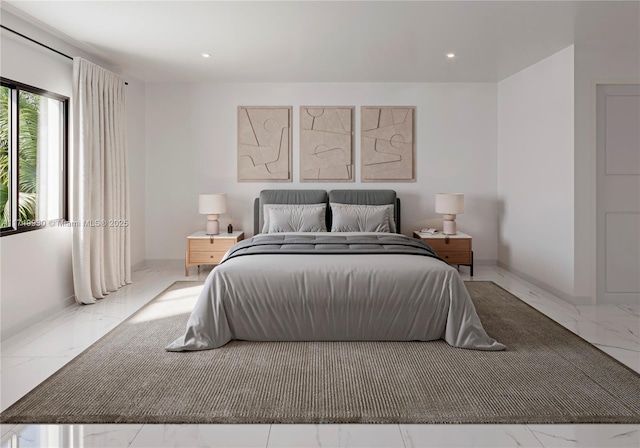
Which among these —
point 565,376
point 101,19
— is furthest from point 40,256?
point 565,376

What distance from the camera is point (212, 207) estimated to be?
5688mm

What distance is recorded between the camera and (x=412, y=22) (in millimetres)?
3764

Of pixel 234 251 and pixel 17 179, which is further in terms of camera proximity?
pixel 234 251

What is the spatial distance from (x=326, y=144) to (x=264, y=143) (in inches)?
32.0

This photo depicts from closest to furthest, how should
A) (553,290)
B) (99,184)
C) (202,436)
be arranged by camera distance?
(202,436), (99,184), (553,290)

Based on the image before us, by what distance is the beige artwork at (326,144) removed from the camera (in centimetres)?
611

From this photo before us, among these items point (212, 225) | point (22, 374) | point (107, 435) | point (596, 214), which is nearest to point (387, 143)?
point (212, 225)

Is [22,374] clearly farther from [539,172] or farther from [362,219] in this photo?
[539,172]

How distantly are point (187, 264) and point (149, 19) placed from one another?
287 cm

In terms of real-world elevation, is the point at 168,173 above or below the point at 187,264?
above

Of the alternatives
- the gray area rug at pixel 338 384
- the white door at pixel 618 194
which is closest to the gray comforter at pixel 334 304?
the gray area rug at pixel 338 384

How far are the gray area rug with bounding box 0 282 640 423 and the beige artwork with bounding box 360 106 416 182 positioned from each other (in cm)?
304

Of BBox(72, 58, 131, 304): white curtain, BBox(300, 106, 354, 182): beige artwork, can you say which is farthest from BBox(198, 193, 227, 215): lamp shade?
BBox(300, 106, 354, 182): beige artwork

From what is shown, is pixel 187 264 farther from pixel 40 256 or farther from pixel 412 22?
pixel 412 22
